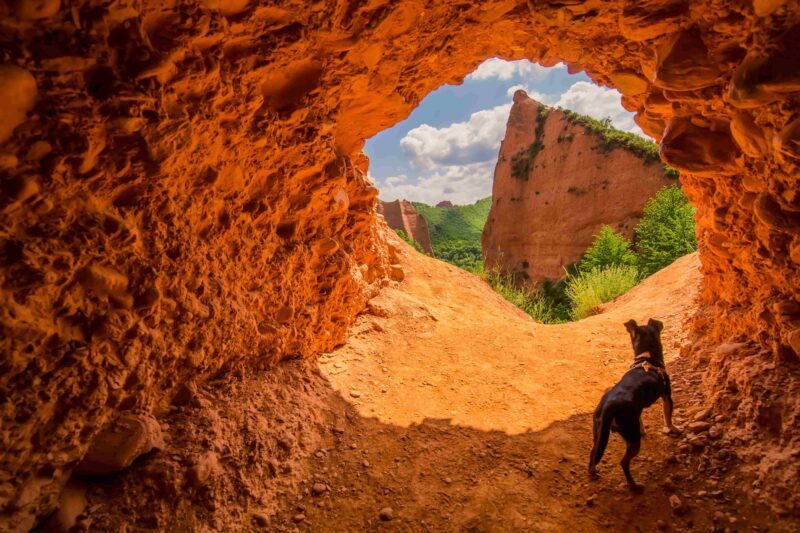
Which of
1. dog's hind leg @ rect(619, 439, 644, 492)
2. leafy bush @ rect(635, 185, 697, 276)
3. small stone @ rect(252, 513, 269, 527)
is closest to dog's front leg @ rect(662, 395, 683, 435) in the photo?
dog's hind leg @ rect(619, 439, 644, 492)

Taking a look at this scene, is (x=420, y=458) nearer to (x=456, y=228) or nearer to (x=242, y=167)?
(x=242, y=167)

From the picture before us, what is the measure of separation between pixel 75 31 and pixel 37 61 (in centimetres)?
21

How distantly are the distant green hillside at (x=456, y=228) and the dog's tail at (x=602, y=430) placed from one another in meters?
33.3

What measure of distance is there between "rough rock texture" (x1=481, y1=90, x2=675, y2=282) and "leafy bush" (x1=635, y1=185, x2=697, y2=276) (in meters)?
4.76

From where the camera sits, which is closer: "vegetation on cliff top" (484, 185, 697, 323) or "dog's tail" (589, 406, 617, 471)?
"dog's tail" (589, 406, 617, 471)

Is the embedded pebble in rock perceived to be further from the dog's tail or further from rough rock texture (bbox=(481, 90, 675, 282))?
rough rock texture (bbox=(481, 90, 675, 282))

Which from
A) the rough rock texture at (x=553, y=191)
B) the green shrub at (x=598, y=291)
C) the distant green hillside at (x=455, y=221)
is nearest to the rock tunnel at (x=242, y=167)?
the green shrub at (x=598, y=291)

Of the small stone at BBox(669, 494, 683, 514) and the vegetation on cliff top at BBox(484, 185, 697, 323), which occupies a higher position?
the small stone at BBox(669, 494, 683, 514)

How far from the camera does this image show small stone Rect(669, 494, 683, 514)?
236 centimetres

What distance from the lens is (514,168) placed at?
25484mm

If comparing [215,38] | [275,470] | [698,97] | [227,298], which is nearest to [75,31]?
[215,38]

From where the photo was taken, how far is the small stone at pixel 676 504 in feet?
7.76

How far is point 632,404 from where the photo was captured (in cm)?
255

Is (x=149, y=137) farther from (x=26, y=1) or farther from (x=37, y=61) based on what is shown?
(x=26, y=1)
